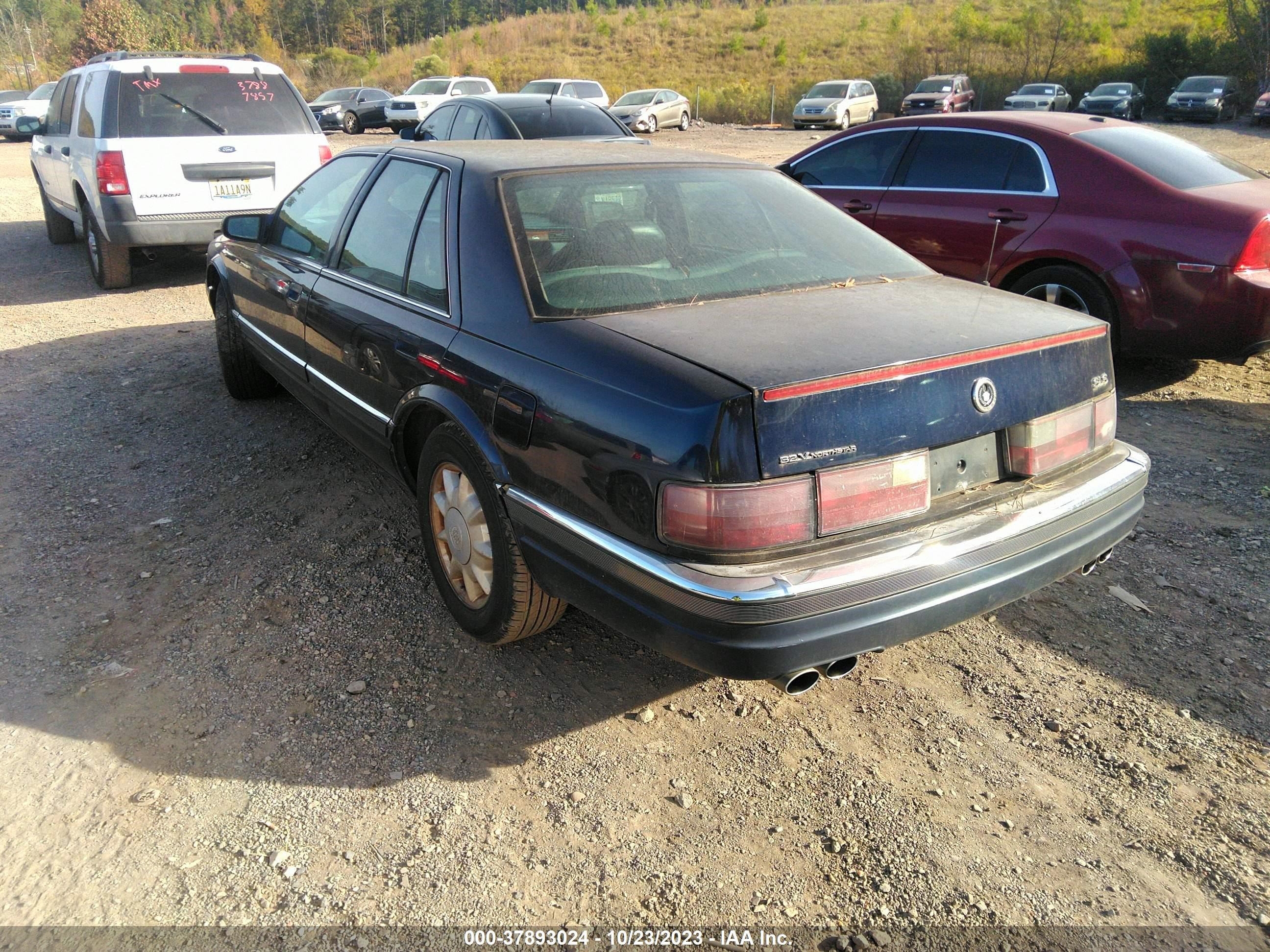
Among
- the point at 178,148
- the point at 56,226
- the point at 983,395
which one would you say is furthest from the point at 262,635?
the point at 56,226

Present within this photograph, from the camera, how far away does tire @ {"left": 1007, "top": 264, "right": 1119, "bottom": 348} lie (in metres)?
5.42

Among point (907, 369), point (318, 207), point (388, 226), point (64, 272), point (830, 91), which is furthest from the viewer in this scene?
point (830, 91)

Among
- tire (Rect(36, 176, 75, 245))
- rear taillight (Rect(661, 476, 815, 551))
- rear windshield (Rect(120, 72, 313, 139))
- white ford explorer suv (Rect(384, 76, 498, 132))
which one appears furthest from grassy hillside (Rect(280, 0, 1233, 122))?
rear taillight (Rect(661, 476, 815, 551))

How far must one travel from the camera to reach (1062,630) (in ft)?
10.7

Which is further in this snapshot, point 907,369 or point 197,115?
point 197,115

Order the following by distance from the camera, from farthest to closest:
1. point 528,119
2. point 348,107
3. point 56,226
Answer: point 348,107, point 56,226, point 528,119

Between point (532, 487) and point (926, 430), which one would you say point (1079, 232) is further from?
point (532, 487)

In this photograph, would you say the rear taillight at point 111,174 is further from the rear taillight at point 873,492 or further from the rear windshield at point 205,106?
the rear taillight at point 873,492

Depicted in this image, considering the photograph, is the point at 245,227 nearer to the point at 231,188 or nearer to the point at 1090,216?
the point at 231,188

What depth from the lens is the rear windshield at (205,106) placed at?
7.85 metres

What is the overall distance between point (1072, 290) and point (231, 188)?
6.80 meters

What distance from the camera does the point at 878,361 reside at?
230cm

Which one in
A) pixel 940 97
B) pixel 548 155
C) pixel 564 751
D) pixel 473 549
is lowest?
pixel 564 751

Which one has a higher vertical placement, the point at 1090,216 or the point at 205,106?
the point at 205,106
